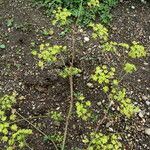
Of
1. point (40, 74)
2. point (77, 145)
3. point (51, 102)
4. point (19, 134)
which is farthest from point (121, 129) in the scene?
point (19, 134)

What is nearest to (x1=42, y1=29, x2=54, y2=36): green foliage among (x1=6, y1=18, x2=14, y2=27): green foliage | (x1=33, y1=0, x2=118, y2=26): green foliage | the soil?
the soil

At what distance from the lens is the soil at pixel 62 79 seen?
12.6ft

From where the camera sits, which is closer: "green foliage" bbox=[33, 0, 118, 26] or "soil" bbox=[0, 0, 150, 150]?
"soil" bbox=[0, 0, 150, 150]

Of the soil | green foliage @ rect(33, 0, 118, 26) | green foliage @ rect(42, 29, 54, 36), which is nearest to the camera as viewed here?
the soil

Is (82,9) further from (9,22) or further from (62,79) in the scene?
(62,79)

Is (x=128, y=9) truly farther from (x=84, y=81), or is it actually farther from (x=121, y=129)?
(x=121, y=129)

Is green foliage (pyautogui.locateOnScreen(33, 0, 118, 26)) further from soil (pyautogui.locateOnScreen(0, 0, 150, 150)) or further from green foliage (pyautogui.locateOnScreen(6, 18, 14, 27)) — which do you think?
green foliage (pyautogui.locateOnScreen(6, 18, 14, 27))

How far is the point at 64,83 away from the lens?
4102mm

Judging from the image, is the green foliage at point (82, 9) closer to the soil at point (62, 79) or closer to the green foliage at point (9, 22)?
the soil at point (62, 79)

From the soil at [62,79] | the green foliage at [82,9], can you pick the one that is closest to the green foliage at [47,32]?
the soil at [62,79]

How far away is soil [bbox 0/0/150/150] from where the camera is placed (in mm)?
3830

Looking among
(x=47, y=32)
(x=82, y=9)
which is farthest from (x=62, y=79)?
(x=82, y=9)

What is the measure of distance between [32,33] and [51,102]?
1.04 metres

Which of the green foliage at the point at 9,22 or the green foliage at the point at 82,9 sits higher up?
the green foliage at the point at 82,9
